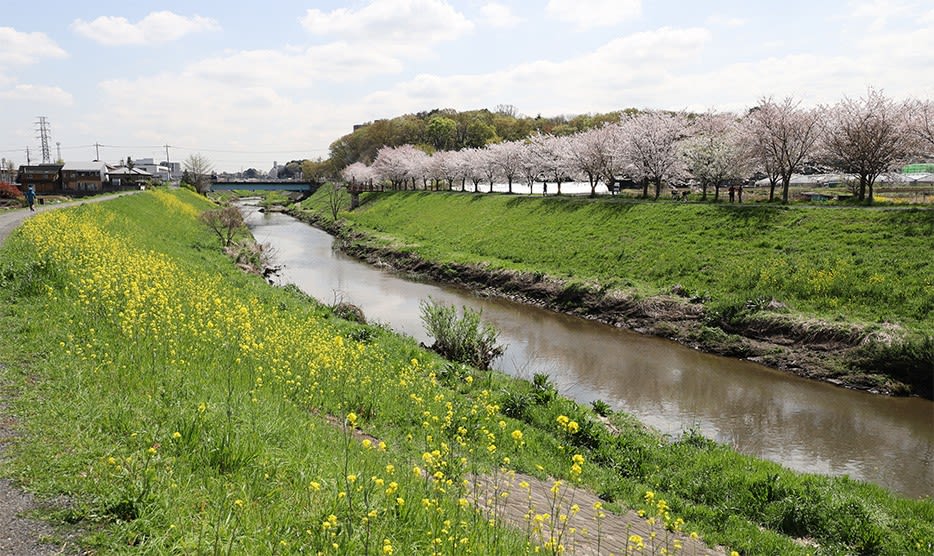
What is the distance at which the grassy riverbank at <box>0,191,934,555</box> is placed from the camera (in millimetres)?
5203

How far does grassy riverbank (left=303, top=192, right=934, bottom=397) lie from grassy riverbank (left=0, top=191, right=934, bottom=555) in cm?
1002

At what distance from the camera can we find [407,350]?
16.5m

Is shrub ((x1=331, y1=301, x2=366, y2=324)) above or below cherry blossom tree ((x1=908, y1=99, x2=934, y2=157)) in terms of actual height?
below

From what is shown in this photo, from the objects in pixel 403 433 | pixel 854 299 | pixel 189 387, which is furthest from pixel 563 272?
pixel 189 387

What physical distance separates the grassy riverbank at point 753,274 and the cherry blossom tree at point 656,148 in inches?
231

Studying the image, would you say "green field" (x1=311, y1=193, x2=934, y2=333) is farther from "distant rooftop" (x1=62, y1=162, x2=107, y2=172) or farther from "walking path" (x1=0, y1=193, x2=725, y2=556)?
"distant rooftop" (x1=62, y1=162, x2=107, y2=172)

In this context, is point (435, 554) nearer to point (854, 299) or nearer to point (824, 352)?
point (824, 352)

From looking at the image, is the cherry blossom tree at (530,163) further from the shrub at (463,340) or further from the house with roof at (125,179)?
the house with roof at (125,179)

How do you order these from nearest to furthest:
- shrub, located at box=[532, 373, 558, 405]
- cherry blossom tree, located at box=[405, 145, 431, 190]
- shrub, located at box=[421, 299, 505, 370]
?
shrub, located at box=[532, 373, 558, 405] → shrub, located at box=[421, 299, 505, 370] → cherry blossom tree, located at box=[405, 145, 431, 190]

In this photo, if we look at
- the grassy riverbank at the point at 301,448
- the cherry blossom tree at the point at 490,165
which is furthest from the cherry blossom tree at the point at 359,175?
the grassy riverbank at the point at 301,448

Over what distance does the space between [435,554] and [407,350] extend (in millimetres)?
11840

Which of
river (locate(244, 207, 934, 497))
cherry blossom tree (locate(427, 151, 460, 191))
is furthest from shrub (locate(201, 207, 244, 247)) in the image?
cherry blossom tree (locate(427, 151, 460, 191))

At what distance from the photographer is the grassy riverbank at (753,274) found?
19625 mm

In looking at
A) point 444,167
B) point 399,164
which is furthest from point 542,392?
point 399,164
